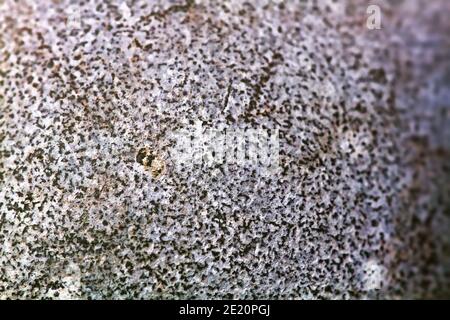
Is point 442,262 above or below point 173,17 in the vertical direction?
below

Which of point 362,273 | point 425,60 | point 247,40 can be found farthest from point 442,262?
point 247,40

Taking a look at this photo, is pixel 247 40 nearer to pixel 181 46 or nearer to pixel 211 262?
pixel 181 46

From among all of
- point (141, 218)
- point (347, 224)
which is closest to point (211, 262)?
point (141, 218)

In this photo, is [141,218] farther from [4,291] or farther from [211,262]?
[4,291]

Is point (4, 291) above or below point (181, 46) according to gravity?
below
